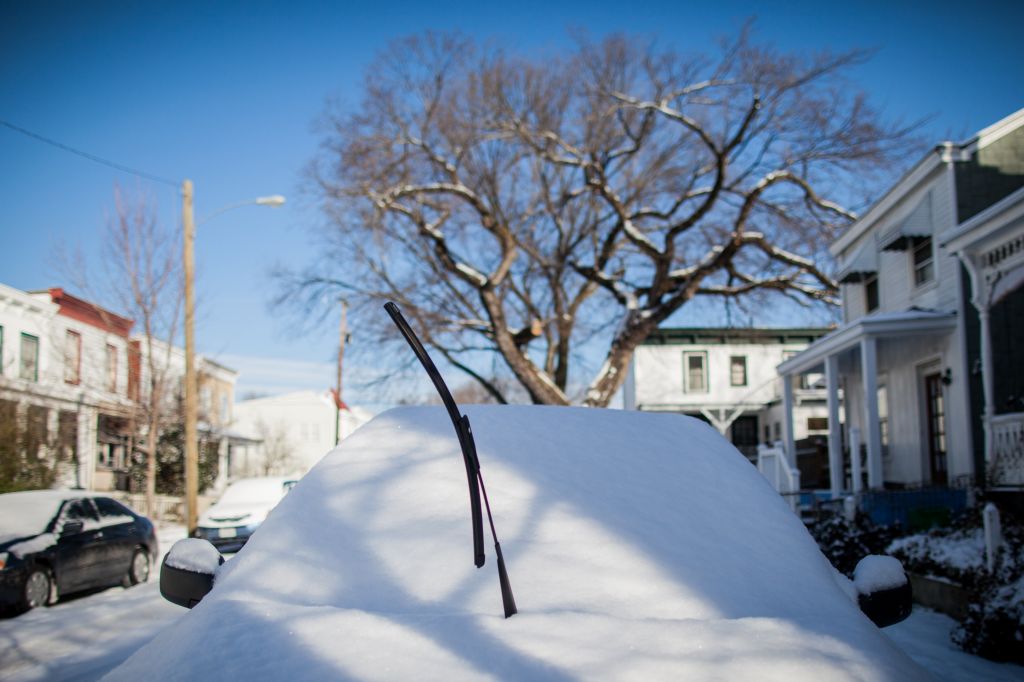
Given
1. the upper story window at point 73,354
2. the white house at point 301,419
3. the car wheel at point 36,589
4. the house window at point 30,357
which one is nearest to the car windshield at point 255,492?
the car wheel at point 36,589

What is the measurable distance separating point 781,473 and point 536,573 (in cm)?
1481

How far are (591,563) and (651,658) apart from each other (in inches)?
24.0

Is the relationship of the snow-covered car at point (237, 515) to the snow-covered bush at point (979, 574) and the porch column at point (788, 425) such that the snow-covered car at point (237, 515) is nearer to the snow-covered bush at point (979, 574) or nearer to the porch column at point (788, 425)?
the snow-covered bush at point (979, 574)

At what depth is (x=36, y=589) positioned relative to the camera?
32.1 feet

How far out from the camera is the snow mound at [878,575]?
3320mm

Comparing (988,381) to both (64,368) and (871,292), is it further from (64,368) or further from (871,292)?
(64,368)

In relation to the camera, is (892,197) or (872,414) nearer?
(872,414)

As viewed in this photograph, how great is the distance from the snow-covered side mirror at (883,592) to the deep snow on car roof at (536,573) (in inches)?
6.4

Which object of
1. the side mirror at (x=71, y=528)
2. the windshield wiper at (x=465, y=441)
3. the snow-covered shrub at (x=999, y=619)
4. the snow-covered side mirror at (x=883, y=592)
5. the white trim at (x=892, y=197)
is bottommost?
the snow-covered shrub at (x=999, y=619)

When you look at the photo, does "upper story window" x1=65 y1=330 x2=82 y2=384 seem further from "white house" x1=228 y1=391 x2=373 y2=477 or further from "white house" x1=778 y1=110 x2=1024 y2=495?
"white house" x1=228 y1=391 x2=373 y2=477

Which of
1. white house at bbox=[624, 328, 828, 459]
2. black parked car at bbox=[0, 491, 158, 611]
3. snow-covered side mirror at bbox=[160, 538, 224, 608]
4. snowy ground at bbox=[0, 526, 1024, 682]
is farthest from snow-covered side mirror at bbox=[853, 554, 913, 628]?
white house at bbox=[624, 328, 828, 459]

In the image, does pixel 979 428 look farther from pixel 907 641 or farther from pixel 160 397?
pixel 160 397

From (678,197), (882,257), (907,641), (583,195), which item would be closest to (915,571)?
(907,641)

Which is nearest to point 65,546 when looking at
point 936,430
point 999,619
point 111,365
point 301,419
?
point 999,619
